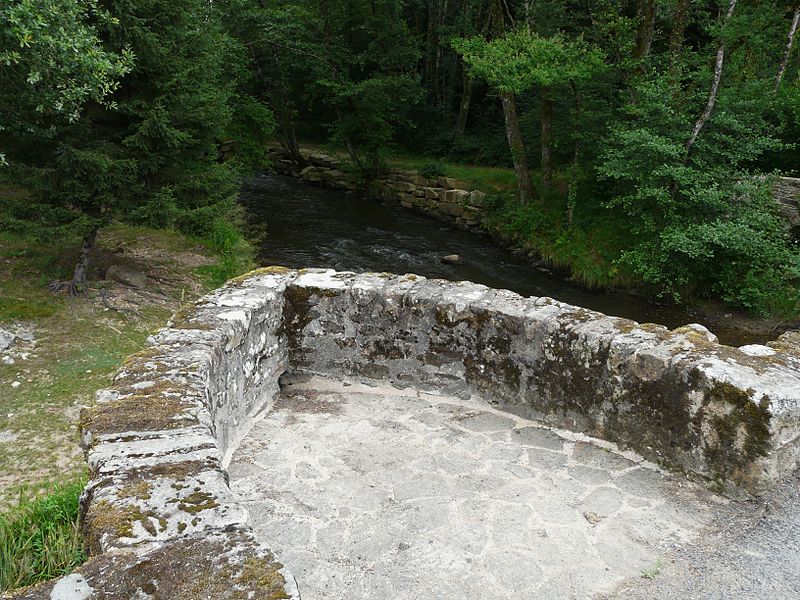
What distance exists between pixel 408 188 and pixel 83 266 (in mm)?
13806

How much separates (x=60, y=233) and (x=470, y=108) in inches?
817

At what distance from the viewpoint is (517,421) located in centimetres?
455

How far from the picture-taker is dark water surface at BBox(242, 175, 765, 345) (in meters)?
13.8

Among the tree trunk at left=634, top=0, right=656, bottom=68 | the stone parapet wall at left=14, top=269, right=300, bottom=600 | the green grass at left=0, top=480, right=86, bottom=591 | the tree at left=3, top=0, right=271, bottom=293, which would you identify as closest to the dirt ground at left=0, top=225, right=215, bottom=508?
the tree at left=3, top=0, right=271, bottom=293

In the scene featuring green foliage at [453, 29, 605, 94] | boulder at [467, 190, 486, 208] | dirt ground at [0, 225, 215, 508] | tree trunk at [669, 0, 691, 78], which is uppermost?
tree trunk at [669, 0, 691, 78]

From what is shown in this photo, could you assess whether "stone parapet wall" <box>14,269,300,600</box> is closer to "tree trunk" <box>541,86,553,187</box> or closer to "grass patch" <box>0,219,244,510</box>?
"grass patch" <box>0,219,244,510</box>

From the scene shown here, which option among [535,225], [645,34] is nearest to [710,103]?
[645,34]

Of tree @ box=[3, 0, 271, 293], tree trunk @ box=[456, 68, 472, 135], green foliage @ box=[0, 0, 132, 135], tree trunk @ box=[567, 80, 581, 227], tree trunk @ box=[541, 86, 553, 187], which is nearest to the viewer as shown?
green foliage @ box=[0, 0, 132, 135]

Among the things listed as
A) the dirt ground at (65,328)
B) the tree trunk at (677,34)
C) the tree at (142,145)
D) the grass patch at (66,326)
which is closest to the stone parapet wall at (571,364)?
the dirt ground at (65,328)

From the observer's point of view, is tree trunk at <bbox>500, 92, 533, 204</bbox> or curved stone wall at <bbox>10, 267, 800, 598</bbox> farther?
tree trunk at <bbox>500, 92, 533, 204</bbox>

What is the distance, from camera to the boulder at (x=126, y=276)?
10953 millimetres

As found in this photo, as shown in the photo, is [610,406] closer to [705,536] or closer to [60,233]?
[705,536]

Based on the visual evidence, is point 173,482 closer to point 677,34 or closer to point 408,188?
point 677,34

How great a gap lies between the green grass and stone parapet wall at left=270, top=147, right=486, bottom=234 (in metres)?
16.6
